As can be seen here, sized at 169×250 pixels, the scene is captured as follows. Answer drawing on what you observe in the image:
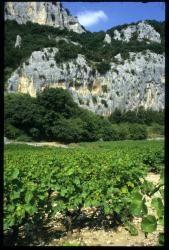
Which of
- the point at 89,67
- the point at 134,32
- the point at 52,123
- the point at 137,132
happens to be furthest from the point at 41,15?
the point at 52,123

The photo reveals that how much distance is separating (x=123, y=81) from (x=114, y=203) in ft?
274

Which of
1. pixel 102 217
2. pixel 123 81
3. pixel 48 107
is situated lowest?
pixel 102 217

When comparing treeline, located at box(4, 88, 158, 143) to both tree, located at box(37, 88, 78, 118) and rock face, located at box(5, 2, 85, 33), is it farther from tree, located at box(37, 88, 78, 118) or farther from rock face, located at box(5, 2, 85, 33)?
rock face, located at box(5, 2, 85, 33)

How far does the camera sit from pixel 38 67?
80.6m

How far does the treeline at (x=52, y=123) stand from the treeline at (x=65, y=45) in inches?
866

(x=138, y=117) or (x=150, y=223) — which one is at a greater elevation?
(x=138, y=117)

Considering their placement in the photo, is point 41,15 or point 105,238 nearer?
point 105,238

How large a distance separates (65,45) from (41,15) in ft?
94.6

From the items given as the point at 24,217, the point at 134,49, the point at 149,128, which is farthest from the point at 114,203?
the point at 134,49

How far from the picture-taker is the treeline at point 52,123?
173 feet

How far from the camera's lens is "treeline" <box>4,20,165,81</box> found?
8406 cm

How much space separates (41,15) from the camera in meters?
114

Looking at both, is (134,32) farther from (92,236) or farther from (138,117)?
(92,236)

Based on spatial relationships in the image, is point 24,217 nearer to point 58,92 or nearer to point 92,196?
point 92,196
